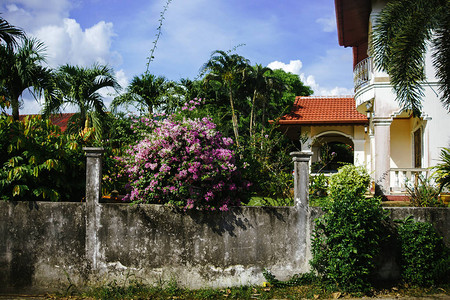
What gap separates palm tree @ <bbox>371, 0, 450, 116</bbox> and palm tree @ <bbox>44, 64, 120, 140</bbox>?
9.89 meters

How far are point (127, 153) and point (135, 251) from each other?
1585 millimetres

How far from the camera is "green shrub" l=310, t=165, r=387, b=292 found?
5.07 m

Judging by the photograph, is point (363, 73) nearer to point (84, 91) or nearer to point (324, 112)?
point (324, 112)

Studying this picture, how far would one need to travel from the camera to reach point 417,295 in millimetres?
5168

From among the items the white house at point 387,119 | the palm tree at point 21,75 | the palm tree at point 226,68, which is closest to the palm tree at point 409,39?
the white house at point 387,119

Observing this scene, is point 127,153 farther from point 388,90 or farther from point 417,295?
point 388,90

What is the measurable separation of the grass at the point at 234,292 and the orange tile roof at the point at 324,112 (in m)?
11.9

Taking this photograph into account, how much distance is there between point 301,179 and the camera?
568 centimetres

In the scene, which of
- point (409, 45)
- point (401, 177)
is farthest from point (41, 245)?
point (401, 177)

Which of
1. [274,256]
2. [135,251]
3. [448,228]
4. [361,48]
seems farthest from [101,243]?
[361,48]

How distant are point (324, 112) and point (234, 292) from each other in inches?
551

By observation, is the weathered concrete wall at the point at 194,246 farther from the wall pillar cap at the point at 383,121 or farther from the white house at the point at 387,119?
the wall pillar cap at the point at 383,121

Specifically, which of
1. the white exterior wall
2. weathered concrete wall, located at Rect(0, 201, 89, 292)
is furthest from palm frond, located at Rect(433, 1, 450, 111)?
weathered concrete wall, located at Rect(0, 201, 89, 292)

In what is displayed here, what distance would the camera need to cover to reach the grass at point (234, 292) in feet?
17.0
